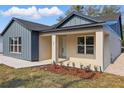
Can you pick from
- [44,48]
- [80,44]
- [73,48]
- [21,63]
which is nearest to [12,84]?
[21,63]

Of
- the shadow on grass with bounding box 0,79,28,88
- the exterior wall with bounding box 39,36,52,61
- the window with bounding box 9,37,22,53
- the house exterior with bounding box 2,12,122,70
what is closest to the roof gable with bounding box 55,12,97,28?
the house exterior with bounding box 2,12,122,70

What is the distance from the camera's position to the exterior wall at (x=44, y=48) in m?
16.2

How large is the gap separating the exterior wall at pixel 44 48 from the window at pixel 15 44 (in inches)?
96.9

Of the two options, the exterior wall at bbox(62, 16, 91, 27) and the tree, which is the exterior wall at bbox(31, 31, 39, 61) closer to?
the exterior wall at bbox(62, 16, 91, 27)

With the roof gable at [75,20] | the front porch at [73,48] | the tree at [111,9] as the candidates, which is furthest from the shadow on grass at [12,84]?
the tree at [111,9]

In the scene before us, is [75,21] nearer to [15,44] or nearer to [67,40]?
[67,40]

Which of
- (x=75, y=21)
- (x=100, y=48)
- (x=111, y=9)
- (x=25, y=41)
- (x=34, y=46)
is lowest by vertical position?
(x=100, y=48)

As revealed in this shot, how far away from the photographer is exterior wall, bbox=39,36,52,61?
637 inches

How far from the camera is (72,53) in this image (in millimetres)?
15367

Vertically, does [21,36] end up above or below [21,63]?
above

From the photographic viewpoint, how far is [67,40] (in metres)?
16.0

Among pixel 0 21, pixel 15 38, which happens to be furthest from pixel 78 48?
pixel 0 21

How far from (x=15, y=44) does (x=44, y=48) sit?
12.0ft
